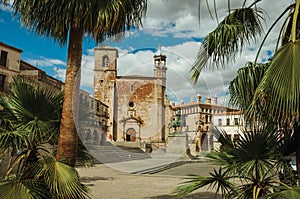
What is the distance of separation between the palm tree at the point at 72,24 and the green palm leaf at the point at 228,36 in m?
1.10

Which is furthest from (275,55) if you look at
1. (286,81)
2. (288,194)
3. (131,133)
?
(131,133)

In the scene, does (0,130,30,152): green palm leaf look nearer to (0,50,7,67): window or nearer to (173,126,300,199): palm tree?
(173,126,300,199): palm tree

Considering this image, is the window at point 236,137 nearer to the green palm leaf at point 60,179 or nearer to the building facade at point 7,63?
the green palm leaf at point 60,179

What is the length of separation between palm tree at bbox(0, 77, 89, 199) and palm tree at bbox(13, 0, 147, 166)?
38 centimetres

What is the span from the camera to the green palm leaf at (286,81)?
7.30 ft

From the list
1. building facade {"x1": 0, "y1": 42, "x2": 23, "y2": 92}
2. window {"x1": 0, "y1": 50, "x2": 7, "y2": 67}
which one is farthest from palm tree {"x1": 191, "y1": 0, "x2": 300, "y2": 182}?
window {"x1": 0, "y1": 50, "x2": 7, "y2": 67}

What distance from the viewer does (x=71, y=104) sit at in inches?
158

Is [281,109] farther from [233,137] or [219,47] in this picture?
[219,47]

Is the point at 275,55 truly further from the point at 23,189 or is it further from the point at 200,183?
the point at 23,189

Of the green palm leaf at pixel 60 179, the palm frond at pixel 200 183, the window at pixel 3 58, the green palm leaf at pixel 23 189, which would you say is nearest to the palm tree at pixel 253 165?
the palm frond at pixel 200 183

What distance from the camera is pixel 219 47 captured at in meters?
3.84

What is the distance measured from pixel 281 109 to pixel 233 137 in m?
1.17

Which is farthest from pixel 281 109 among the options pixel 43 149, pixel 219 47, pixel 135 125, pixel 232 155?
pixel 135 125

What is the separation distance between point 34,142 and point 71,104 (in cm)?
86
